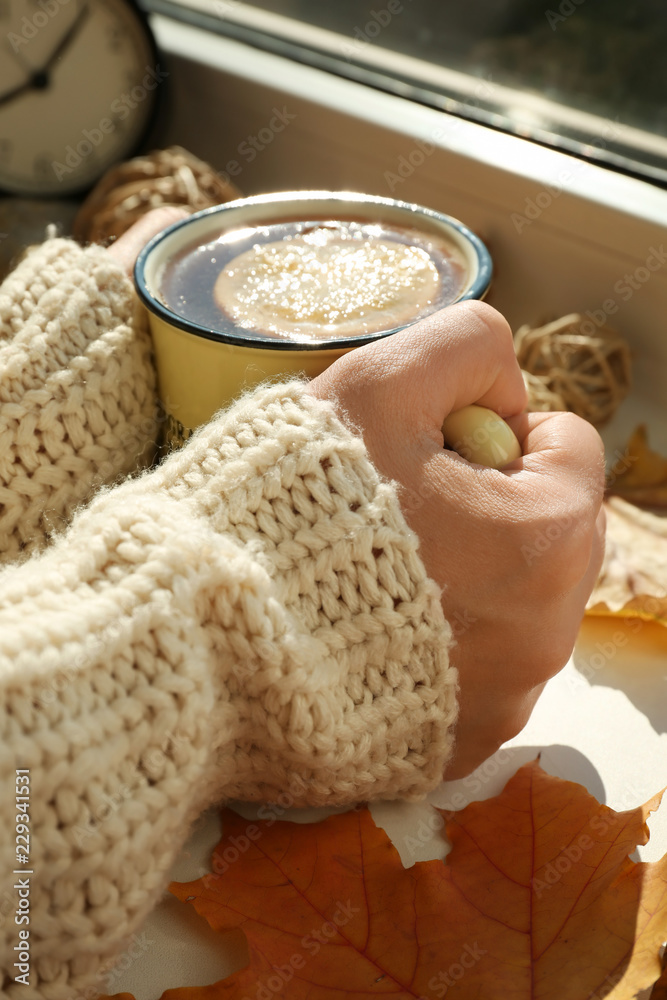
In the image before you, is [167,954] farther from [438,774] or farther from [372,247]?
[372,247]

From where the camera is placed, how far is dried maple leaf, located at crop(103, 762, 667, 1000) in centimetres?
38

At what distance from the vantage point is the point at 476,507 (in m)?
0.41

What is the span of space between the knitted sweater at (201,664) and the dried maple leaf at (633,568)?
0.66 ft

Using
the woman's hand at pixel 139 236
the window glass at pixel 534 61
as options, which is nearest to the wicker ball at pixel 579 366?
the window glass at pixel 534 61

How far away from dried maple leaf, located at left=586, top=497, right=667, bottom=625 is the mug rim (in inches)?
8.9

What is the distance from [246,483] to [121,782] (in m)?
0.13

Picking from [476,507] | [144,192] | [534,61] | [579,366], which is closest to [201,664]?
[476,507]

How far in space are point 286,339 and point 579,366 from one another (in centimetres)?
33

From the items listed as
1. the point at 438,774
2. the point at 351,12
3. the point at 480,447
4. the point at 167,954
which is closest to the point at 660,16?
the point at 351,12

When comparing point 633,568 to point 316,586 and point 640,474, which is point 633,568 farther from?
point 316,586

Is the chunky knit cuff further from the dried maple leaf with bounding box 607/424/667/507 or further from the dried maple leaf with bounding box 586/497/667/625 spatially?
the dried maple leaf with bounding box 607/424/667/507

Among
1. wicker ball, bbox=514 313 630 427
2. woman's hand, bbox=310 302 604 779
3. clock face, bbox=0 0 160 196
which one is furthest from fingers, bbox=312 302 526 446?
clock face, bbox=0 0 160 196

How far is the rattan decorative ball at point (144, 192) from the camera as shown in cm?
78

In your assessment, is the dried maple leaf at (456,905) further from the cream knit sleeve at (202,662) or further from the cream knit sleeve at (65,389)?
the cream knit sleeve at (65,389)
